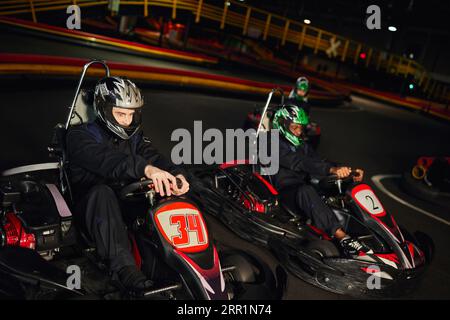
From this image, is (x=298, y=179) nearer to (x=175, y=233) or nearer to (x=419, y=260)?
(x=419, y=260)

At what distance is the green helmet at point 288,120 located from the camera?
3758 millimetres

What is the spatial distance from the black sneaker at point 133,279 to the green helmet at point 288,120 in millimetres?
1977

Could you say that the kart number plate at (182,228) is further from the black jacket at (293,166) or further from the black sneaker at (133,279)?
the black jacket at (293,166)

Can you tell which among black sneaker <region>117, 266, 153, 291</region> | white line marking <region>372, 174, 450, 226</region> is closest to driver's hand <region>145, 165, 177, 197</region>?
black sneaker <region>117, 266, 153, 291</region>

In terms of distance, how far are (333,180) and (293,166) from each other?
0.35 metres

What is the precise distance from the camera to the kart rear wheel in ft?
10.1

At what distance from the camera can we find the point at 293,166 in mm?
3689

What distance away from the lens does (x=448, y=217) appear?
203 inches

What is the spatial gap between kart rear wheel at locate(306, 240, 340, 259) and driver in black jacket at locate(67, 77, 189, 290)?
113 centimetres

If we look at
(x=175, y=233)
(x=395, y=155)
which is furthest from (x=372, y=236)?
(x=395, y=155)

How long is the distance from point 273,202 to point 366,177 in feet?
10.5

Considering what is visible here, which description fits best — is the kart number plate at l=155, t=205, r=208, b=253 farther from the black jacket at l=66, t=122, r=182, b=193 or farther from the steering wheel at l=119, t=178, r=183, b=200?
the black jacket at l=66, t=122, r=182, b=193
